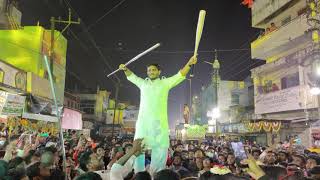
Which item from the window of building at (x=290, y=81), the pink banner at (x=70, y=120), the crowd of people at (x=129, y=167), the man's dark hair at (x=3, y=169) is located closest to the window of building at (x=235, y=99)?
the window of building at (x=290, y=81)

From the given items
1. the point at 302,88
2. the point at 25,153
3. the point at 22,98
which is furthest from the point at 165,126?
the point at 302,88

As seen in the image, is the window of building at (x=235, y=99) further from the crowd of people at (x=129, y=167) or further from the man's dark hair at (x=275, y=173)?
the man's dark hair at (x=275, y=173)

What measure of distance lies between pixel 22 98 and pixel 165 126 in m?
9.33

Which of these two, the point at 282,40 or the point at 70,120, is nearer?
the point at 70,120

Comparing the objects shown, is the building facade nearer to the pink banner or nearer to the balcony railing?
the balcony railing

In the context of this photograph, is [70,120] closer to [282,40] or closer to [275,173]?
[275,173]

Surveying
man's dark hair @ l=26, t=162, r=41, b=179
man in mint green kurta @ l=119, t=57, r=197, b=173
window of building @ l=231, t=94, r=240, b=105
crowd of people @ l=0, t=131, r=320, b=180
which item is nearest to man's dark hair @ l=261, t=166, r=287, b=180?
crowd of people @ l=0, t=131, r=320, b=180

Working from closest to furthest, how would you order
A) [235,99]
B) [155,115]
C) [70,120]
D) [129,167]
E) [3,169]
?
[3,169]
[129,167]
[155,115]
[70,120]
[235,99]

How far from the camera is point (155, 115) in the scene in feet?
17.5

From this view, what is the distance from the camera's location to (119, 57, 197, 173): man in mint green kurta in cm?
528

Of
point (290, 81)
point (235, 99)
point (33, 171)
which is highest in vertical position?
point (235, 99)

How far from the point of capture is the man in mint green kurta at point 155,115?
528cm

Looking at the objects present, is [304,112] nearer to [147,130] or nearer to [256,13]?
[256,13]

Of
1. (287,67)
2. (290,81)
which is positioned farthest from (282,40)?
(290,81)
